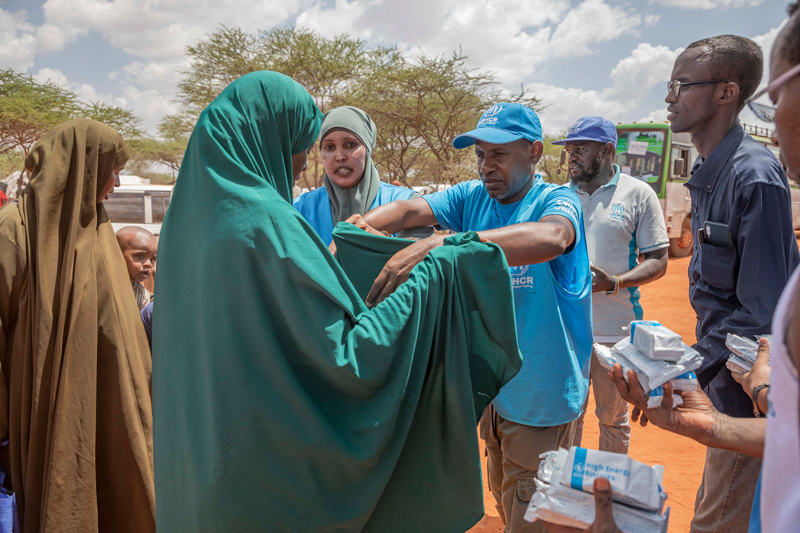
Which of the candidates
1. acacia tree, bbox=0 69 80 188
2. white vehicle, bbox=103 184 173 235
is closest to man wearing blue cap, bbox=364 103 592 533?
white vehicle, bbox=103 184 173 235

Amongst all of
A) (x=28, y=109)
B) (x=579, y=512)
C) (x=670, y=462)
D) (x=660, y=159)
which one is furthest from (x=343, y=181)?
(x=28, y=109)

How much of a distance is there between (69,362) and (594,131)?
154 inches

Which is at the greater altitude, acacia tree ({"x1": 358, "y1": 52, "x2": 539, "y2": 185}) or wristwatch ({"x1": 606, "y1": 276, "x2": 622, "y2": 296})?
acacia tree ({"x1": 358, "y1": 52, "x2": 539, "y2": 185})

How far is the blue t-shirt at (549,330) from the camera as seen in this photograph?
8.05 ft

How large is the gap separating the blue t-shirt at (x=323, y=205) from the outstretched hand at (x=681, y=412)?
6.37ft

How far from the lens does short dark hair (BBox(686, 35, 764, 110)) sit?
2373mm

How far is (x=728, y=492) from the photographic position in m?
2.23

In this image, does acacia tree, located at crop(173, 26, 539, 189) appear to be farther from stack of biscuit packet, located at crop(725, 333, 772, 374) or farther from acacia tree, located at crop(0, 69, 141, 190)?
stack of biscuit packet, located at crop(725, 333, 772, 374)

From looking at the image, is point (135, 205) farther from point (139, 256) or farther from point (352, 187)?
point (352, 187)

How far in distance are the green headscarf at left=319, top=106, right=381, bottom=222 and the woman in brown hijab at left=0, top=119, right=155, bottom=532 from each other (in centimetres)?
125

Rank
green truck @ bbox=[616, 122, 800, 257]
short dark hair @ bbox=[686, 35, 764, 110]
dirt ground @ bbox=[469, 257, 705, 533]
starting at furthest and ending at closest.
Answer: green truck @ bbox=[616, 122, 800, 257] < dirt ground @ bbox=[469, 257, 705, 533] < short dark hair @ bbox=[686, 35, 764, 110]

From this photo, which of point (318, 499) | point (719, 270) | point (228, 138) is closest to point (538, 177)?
point (719, 270)

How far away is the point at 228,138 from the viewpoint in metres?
1.67

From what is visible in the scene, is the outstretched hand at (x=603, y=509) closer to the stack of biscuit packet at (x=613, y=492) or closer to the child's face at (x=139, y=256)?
the stack of biscuit packet at (x=613, y=492)
